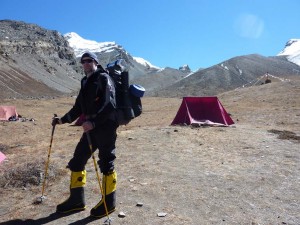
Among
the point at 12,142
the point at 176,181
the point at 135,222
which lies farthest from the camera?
the point at 12,142

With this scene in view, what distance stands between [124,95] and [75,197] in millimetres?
1710

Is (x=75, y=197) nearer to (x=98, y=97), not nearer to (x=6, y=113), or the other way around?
(x=98, y=97)

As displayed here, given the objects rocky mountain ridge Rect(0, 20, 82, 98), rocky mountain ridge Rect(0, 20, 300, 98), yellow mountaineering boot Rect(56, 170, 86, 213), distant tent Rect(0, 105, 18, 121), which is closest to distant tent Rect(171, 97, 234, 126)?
yellow mountaineering boot Rect(56, 170, 86, 213)

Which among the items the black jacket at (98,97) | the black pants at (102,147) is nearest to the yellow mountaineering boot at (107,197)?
the black pants at (102,147)

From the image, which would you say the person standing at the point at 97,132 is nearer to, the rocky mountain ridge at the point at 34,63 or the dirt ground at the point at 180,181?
the dirt ground at the point at 180,181

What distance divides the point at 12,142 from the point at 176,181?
833cm

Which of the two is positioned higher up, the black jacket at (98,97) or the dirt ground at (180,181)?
the black jacket at (98,97)

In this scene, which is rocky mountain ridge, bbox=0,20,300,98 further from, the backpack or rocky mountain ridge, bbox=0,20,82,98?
the backpack

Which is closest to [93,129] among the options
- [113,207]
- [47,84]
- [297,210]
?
[113,207]

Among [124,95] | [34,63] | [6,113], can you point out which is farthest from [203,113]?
[34,63]

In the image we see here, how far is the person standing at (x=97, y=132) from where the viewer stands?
5.25m

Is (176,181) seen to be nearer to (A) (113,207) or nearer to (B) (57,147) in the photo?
(A) (113,207)

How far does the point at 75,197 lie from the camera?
5688 millimetres

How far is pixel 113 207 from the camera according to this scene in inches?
221
